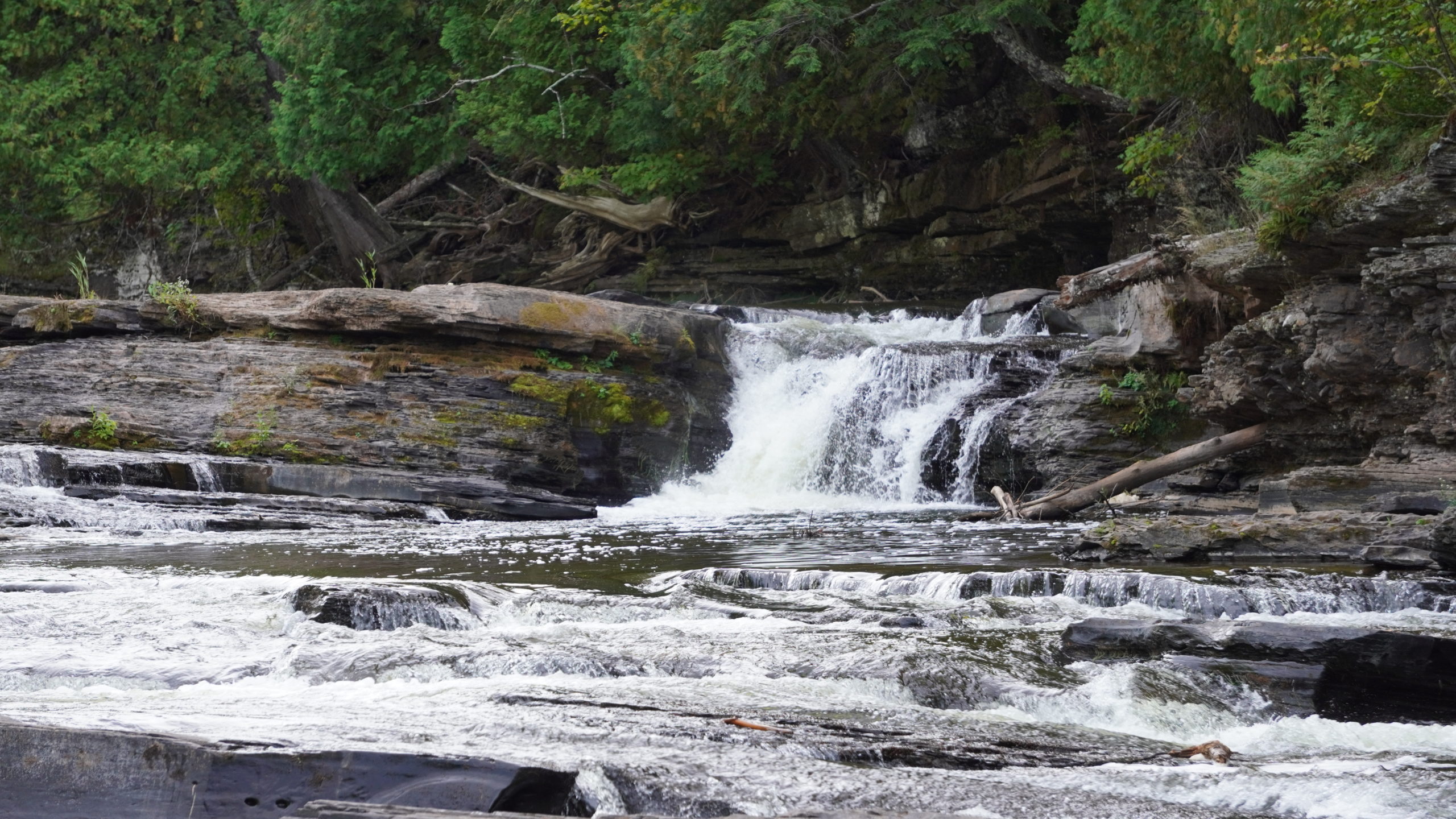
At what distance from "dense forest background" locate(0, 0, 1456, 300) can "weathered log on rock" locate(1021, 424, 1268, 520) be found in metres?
2.81

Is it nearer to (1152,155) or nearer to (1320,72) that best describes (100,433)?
(1152,155)

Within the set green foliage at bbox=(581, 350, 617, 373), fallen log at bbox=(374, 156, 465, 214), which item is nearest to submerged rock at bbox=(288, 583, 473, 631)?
green foliage at bbox=(581, 350, 617, 373)

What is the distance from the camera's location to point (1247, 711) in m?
5.11

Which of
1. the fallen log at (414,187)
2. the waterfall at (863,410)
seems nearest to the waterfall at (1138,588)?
the waterfall at (863,410)

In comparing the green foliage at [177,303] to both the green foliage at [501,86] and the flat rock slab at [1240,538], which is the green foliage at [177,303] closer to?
the green foliage at [501,86]

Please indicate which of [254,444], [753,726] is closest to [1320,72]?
[753,726]

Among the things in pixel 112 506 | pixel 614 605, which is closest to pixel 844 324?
pixel 112 506

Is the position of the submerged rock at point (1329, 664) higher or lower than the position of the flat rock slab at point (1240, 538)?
lower

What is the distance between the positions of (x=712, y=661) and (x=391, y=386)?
11149 mm

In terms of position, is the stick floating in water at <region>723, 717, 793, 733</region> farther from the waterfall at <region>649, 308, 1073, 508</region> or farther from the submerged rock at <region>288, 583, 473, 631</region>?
the waterfall at <region>649, 308, 1073, 508</region>

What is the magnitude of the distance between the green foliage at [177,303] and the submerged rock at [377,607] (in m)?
10.7

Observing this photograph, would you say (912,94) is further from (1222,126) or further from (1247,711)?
(1247,711)

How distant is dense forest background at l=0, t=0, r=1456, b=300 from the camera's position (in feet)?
61.2

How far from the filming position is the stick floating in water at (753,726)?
4.43 meters
